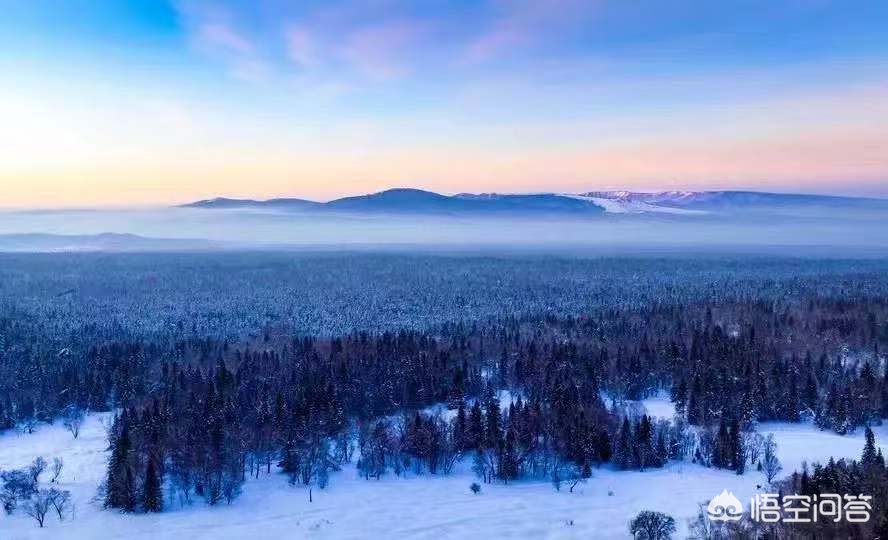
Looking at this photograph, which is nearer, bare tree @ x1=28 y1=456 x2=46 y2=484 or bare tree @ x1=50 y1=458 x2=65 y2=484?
bare tree @ x1=28 y1=456 x2=46 y2=484

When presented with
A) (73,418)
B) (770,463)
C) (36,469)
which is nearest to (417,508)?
(770,463)

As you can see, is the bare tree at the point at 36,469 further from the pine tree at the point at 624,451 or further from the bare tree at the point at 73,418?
the pine tree at the point at 624,451

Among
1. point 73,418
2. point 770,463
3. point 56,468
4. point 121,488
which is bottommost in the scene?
point 73,418

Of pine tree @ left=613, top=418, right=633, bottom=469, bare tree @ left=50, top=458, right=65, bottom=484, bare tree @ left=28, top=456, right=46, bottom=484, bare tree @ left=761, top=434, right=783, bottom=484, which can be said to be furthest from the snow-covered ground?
bare tree @ left=28, top=456, right=46, bottom=484

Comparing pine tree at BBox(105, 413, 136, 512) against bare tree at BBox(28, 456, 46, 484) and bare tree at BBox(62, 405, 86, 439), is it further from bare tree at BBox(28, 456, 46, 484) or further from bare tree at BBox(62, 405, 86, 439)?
bare tree at BBox(62, 405, 86, 439)

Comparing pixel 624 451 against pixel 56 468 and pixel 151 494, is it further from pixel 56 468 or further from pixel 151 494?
pixel 56 468

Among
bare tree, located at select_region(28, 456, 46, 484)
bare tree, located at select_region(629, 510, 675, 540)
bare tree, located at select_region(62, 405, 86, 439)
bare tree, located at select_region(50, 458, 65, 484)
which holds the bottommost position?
bare tree, located at select_region(62, 405, 86, 439)
